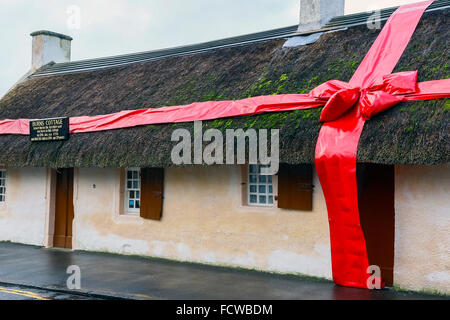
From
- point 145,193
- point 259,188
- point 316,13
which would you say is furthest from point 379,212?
point 316,13

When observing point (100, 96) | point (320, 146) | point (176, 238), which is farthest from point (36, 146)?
point (320, 146)

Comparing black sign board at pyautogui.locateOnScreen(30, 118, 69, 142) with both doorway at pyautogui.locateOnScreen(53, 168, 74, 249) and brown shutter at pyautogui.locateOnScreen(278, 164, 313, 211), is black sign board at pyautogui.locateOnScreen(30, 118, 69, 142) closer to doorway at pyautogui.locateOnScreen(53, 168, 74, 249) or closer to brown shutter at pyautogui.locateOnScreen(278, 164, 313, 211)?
doorway at pyautogui.locateOnScreen(53, 168, 74, 249)

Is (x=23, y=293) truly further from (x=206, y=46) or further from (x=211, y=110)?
(x=206, y=46)

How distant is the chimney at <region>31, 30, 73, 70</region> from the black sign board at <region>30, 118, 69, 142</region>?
5.33 metres

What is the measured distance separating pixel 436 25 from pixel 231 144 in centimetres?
434

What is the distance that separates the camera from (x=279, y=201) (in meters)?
9.04

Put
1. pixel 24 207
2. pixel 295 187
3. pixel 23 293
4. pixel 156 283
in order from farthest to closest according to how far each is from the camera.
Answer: pixel 24 207, pixel 295 187, pixel 156 283, pixel 23 293

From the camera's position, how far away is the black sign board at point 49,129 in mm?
11773

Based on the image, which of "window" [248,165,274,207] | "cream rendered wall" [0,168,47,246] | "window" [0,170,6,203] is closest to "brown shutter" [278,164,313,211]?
"window" [248,165,274,207]

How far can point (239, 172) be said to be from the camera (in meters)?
9.72

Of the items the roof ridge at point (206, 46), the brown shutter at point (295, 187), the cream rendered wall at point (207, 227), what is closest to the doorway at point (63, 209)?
the cream rendered wall at point (207, 227)

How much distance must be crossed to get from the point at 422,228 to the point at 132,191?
21.2 ft

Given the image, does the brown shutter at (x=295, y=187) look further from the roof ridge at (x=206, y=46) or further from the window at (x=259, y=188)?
the roof ridge at (x=206, y=46)
